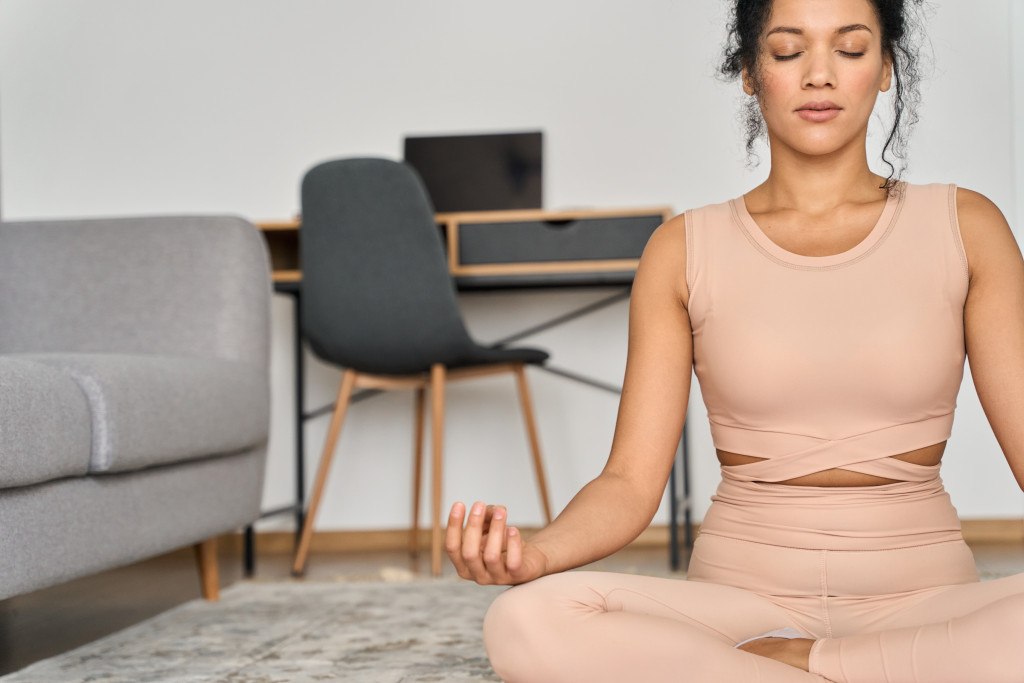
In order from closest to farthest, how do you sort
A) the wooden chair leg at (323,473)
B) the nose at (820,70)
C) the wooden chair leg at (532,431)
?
the nose at (820,70) < the wooden chair leg at (323,473) < the wooden chair leg at (532,431)

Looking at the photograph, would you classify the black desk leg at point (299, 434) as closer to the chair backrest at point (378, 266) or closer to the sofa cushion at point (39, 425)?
the chair backrest at point (378, 266)

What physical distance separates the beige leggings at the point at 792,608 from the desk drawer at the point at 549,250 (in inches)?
58.6

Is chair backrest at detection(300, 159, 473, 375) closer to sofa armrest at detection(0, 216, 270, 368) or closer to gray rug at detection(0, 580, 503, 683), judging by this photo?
sofa armrest at detection(0, 216, 270, 368)

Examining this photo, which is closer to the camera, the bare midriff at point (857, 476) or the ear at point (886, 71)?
the bare midriff at point (857, 476)

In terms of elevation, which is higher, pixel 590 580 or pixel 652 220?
pixel 652 220

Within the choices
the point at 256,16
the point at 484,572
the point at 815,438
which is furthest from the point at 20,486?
the point at 256,16

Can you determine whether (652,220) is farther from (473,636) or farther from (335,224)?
(473,636)

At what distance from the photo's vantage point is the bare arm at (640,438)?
2.75 ft

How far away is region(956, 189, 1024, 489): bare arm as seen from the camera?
891mm

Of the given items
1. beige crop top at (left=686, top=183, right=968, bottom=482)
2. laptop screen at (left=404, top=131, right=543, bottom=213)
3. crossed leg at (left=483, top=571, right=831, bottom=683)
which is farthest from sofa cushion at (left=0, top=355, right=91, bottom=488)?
laptop screen at (left=404, top=131, right=543, bottom=213)

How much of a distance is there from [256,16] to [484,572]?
2.72 m

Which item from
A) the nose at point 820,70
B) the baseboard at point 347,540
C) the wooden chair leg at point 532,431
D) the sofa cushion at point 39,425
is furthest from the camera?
the baseboard at point 347,540

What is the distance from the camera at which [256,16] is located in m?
3.09

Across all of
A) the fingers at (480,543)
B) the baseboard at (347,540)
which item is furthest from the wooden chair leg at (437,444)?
the fingers at (480,543)
